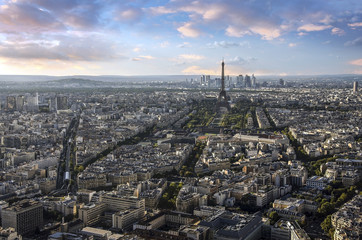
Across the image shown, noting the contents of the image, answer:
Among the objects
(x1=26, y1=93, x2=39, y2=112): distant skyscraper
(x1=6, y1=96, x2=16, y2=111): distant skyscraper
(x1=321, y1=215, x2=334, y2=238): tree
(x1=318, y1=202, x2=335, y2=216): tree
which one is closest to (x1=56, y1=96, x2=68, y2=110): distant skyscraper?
(x1=26, y1=93, x2=39, y2=112): distant skyscraper

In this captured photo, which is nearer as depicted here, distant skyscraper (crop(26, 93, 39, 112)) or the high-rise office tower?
the high-rise office tower

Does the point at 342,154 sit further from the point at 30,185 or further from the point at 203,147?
the point at 30,185

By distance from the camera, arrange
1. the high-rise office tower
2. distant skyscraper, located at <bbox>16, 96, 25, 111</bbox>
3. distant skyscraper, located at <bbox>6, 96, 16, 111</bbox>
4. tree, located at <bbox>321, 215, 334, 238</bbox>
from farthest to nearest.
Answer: distant skyscraper, located at <bbox>16, 96, 25, 111</bbox>
distant skyscraper, located at <bbox>6, 96, 16, 111</bbox>
the high-rise office tower
tree, located at <bbox>321, 215, 334, 238</bbox>

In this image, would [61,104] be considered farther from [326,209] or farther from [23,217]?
[326,209]

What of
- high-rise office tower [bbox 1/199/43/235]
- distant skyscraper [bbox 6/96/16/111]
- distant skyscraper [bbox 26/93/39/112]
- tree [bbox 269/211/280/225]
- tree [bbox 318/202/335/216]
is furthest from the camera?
distant skyscraper [bbox 6/96/16/111]

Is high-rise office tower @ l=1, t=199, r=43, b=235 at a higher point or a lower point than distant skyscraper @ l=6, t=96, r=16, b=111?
lower

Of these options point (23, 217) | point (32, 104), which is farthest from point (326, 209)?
point (32, 104)

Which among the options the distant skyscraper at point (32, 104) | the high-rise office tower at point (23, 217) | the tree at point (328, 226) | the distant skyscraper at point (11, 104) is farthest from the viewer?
the distant skyscraper at point (11, 104)

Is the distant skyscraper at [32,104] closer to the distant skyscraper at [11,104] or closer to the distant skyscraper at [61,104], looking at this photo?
the distant skyscraper at [11,104]

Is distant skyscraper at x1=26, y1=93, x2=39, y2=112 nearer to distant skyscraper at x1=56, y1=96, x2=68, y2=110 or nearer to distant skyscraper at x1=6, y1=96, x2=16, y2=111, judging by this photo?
distant skyscraper at x1=6, y1=96, x2=16, y2=111

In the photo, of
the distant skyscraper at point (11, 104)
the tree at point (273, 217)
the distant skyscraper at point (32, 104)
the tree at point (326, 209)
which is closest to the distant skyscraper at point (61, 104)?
the distant skyscraper at point (32, 104)

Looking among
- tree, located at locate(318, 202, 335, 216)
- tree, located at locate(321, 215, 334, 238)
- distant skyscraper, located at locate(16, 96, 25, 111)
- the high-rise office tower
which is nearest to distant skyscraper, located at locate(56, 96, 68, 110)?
distant skyscraper, located at locate(16, 96, 25, 111)
